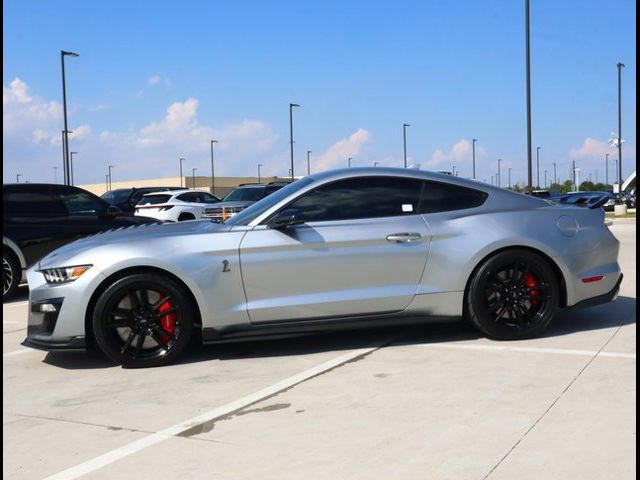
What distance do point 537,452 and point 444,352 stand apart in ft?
6.94

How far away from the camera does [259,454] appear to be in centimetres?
355

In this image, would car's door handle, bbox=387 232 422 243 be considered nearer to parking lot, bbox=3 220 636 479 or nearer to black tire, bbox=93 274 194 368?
parking lot, bbox=3 220 636 479

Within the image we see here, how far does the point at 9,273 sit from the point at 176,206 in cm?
1279

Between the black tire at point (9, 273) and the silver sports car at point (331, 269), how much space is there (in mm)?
4250

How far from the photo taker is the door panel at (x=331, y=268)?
5465mm

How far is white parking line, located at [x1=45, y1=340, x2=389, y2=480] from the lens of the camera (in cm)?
347

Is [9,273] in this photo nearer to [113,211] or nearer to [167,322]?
[113,211]

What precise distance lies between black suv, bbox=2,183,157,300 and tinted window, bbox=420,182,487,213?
4.85 meters

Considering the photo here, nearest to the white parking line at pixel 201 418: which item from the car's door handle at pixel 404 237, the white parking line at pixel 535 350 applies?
the white parking line at pixel 535 350

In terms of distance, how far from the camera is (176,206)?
72.8ft

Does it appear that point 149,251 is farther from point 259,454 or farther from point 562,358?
point 562,358

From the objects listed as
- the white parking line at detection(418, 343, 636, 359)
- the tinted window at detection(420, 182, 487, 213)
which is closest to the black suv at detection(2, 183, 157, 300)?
the tinted window at detection(420, 182, 487, 213)

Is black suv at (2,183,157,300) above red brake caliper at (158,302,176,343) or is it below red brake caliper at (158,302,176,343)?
above

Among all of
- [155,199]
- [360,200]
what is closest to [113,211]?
[360,200]
